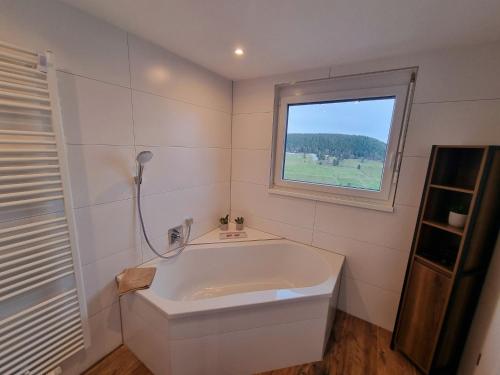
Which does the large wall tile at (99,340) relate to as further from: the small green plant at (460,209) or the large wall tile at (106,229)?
the small green plant at (460,209)

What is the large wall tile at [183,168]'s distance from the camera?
5.17 ft

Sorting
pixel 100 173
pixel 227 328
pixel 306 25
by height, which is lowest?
pixel 227 328

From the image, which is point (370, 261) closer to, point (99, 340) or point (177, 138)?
point (177, 138)

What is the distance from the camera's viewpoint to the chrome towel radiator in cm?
91

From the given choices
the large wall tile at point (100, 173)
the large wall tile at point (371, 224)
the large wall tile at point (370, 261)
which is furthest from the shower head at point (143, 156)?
the large wall tile at point (370, 261)

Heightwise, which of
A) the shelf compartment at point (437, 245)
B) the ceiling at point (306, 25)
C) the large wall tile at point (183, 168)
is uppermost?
the ceiling at point (306, 25)

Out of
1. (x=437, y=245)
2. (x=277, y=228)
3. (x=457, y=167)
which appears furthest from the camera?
(x=277, y=228)

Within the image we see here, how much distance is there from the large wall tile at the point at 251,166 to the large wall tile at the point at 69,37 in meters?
1.20

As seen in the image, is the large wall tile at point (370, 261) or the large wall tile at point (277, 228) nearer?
the large wall tile at point (370, 261)

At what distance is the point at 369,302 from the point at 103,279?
6.65 feet

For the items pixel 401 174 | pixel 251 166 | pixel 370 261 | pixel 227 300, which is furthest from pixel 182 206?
pixel 401 174

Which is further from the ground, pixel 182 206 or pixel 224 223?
pixel 182 206

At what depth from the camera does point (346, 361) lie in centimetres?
147

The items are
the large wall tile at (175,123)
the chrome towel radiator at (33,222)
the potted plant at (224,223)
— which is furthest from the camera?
the potted plant at (224,223)
